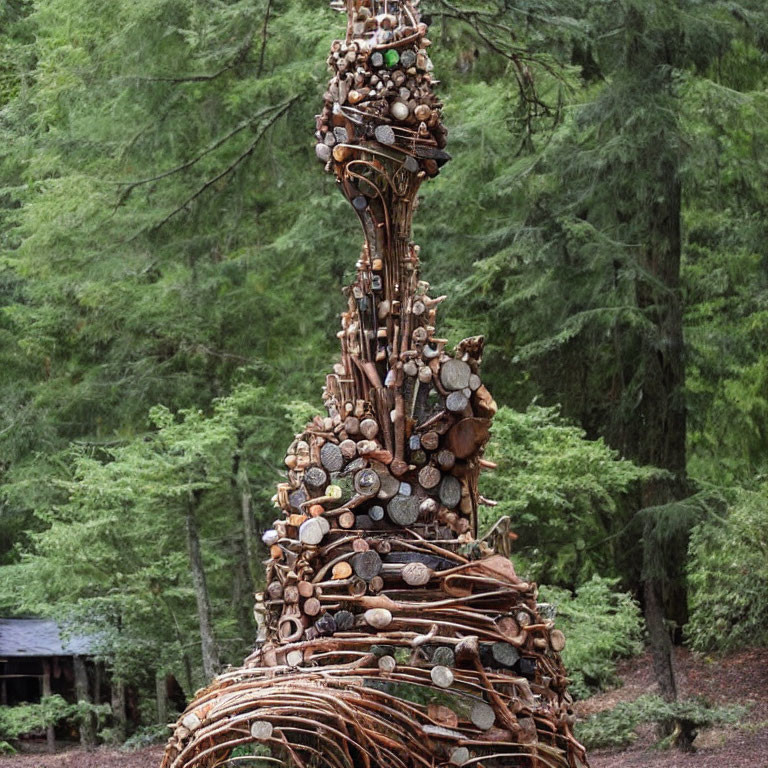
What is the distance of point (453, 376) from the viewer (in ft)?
17.9

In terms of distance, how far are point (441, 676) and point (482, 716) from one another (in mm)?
212

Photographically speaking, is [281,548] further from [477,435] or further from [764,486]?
[764,486]

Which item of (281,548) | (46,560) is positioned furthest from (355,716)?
(46,560)

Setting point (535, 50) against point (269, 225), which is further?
point (269, 225)

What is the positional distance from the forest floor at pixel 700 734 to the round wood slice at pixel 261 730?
531 centimetres

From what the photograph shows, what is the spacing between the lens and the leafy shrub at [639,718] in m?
10.1

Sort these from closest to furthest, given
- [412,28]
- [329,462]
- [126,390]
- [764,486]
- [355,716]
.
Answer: [355,716] < [329,462] < [412,28] < [764,486] < [126,390]

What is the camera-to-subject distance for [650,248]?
1402cm

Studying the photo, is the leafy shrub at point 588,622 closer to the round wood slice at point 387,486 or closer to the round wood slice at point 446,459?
the round wood slice at point 446,459

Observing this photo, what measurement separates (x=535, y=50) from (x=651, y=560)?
468 centimetres

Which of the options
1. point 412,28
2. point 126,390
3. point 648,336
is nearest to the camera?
point 412,28

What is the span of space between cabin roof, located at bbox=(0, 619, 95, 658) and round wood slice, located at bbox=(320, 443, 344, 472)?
11053 mm

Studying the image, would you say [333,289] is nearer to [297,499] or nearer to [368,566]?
[297,499]

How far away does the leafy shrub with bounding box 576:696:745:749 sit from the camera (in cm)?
1006
